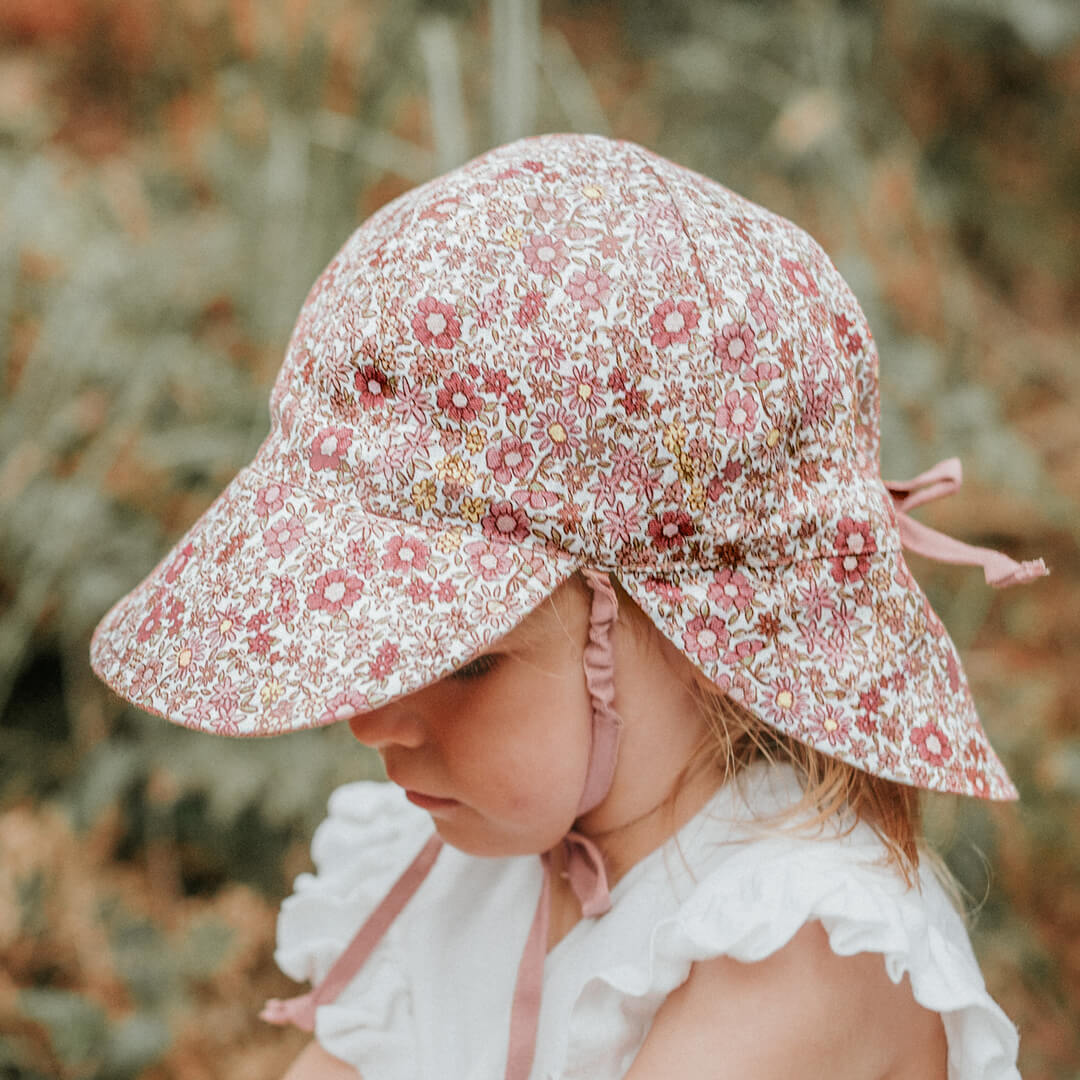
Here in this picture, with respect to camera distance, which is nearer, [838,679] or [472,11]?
[838,679]

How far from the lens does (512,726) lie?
873 mm

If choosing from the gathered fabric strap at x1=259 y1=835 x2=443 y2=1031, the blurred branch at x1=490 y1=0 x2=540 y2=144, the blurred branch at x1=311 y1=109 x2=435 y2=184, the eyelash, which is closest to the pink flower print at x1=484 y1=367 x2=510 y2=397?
the eyelash

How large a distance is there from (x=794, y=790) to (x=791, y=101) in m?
1.97

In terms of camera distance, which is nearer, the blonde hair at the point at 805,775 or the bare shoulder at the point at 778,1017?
the bare shoulder at the point at 778,1017

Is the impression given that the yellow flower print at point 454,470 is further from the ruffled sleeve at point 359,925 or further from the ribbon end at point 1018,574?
the ruffled sleeve at point 359,925

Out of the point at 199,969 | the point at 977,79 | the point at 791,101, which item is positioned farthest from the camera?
the point at 977,79

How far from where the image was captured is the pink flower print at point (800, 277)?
860 millimetres

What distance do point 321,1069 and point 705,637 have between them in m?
0.67

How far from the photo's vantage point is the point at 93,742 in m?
2.02

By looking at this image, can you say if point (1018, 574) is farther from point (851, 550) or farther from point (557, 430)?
point (557, 430)

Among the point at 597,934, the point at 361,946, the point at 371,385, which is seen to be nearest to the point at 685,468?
the point at 371,385

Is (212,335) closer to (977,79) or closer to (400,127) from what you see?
(400,127)

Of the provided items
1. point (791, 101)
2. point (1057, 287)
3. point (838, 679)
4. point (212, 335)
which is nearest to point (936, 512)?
point (791, 101)

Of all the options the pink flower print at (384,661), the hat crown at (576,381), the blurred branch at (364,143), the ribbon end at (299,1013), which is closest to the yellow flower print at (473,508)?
the hat crown at (576,381)
